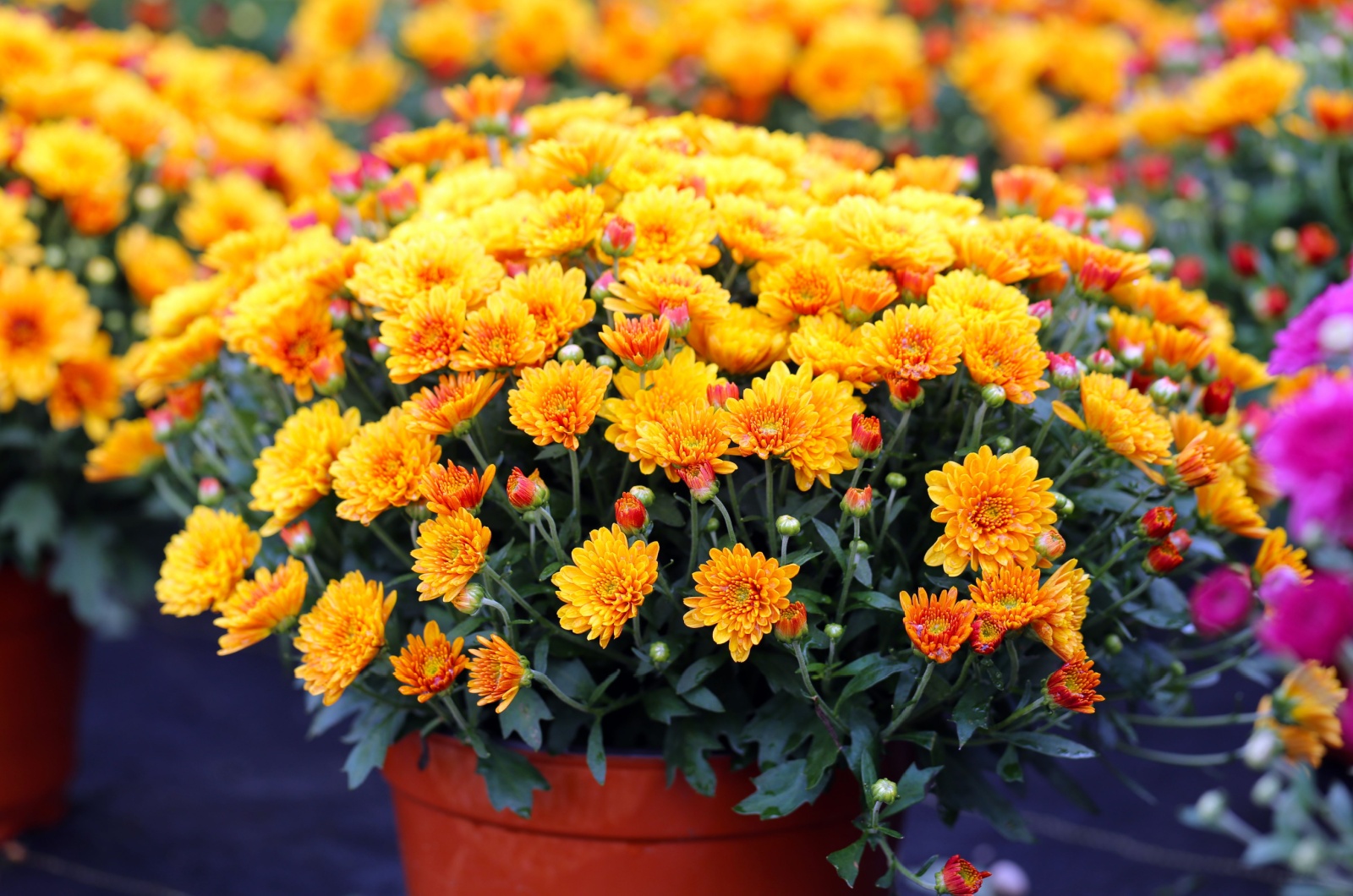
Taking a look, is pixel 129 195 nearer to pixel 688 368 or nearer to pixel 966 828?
pixel 688 368

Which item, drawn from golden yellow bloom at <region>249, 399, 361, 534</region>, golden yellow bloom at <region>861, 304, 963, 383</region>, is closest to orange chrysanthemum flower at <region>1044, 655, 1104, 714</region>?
golden yellow bloom at <region>861, 304, 963, 383</region>

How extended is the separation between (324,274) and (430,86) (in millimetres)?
2282

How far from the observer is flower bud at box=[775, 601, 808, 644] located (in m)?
1.00

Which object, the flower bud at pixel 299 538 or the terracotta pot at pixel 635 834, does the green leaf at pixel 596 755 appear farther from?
the flower bud at pixel 299 538

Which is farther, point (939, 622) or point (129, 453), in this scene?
point (129, 453)

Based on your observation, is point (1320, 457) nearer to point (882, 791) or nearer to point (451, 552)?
point (882, 791)

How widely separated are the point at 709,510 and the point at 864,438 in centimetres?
16

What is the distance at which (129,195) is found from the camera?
6.99ft

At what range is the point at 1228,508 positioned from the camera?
3.86 ft

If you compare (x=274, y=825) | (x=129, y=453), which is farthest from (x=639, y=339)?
(x=274, y=825)

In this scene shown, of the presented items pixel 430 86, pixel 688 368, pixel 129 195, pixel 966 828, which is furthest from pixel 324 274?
pixel 430 86

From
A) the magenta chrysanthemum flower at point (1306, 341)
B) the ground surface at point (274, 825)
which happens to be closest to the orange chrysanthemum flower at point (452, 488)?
the magenta chrysanthemum flower at point (1306, 341)

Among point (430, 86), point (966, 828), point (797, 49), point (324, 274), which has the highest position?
point (324, 274)

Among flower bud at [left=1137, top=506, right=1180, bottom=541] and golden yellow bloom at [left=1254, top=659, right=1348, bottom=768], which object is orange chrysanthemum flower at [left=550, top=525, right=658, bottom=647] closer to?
flower bud at [left=1137, top=506, right=1180, bottom=541]
